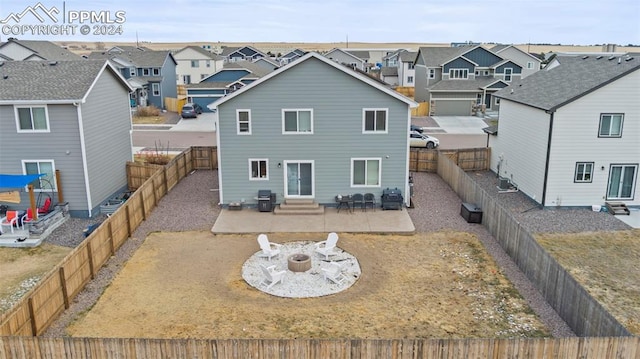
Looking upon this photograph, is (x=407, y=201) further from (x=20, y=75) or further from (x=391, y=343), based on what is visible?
(x=20, y=75)

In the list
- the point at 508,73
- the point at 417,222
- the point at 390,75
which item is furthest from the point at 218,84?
the point at 417,222

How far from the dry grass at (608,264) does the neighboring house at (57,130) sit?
769 inches

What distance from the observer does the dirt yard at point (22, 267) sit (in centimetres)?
1538

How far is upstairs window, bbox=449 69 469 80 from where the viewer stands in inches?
2098

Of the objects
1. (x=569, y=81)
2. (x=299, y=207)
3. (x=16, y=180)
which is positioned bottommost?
(x=299, y=207)

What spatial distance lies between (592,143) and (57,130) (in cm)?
2384

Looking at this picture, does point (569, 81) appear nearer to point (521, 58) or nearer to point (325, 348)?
point (325, 348)

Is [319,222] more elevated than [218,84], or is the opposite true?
[218,84]

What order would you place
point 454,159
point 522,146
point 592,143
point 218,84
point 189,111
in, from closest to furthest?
point 592,143
point 522,146
point 454,159
point 189,111
point 218,84

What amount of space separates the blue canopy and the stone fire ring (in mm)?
10342

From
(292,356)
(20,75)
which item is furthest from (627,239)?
(20,75)

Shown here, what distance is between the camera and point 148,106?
5438 cm

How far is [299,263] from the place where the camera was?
16062 mm

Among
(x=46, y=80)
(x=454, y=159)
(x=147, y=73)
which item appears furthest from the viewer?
(x=147, y=73)
